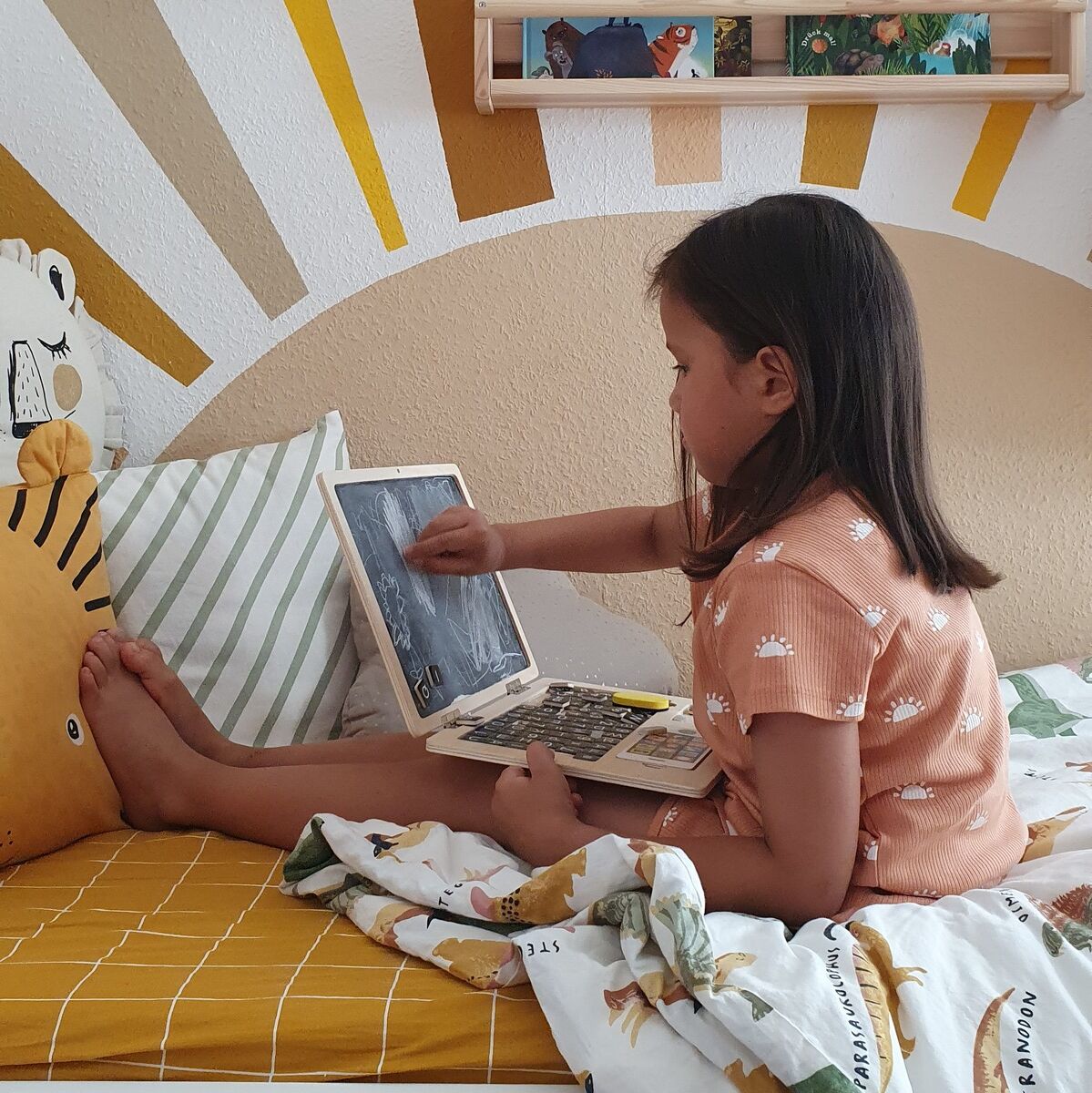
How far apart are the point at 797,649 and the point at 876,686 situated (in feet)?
0.30

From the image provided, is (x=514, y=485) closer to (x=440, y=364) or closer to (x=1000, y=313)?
(x=440, y=364)

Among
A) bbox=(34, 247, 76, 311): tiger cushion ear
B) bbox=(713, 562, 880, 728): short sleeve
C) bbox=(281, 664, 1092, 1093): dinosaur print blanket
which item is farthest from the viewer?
bbox=(34, 247, 76, 311): tiger cushion ear

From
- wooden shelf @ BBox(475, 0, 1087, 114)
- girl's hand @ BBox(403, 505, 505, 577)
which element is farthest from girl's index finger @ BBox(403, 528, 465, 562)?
wooden shelf @ BBox(475, 0, 1087, 114)

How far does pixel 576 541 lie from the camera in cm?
117

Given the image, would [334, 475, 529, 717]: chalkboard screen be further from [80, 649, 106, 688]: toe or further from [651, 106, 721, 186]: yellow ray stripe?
[651, 106, 721, 186]: yellow ray stripe

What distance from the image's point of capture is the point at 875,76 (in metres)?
1.36

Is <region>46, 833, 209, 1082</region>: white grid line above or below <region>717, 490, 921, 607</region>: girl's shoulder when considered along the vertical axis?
below

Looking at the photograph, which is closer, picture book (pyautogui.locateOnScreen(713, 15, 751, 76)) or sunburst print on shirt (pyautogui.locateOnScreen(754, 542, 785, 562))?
sunburst print on shirt (pyautogui.locateOnScreen(754, 542, 785, 562))

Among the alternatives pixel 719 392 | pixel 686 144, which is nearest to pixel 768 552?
pixel 719 392

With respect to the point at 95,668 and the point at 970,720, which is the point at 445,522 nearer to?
the point at 95,668

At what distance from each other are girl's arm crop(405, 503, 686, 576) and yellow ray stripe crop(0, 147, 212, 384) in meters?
0.52

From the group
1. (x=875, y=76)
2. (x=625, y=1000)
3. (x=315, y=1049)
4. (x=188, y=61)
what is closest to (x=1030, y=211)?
(x=875, y=76)

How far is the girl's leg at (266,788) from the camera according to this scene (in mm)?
934

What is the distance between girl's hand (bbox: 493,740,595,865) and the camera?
83 centimetres
